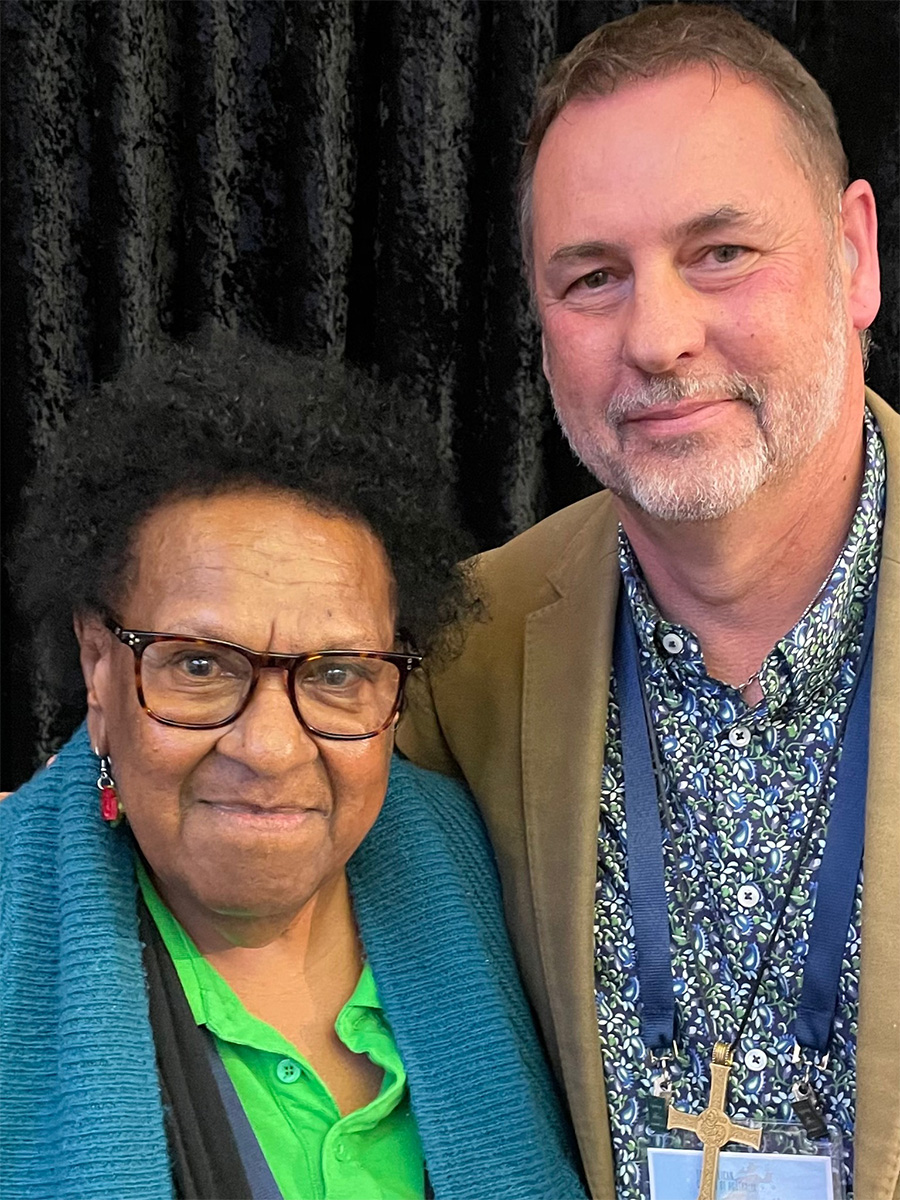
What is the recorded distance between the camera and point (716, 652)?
1.86 m

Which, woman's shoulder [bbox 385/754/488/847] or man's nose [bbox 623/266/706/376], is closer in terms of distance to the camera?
man's nose [bbox 623/266/706/376]

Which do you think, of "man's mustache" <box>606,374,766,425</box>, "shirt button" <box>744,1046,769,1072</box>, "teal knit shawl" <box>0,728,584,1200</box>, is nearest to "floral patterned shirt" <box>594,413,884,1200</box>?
"shirt button" <box>744,1046,769,1072</box>

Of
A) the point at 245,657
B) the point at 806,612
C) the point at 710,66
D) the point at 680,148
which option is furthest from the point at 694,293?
the point at 245,657

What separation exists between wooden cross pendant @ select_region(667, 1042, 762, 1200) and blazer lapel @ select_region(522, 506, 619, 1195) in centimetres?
10

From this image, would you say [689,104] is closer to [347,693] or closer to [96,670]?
[347,693]

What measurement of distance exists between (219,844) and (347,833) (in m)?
0.15

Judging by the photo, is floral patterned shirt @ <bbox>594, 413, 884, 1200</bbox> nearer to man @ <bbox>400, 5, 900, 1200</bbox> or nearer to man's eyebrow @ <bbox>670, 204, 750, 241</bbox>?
man @ <bbox>400, 5, 900, 1200</bbox>

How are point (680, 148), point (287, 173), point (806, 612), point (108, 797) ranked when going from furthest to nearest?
point (287, 173), point (806, 612), point (680, 148), point (108, 797)

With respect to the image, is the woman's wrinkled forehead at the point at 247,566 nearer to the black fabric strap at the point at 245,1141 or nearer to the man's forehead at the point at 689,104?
the black fabric strap at the point at 245,1141

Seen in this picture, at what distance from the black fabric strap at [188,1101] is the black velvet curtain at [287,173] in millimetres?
1133

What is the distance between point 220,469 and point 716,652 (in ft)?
2.31

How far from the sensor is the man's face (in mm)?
1690

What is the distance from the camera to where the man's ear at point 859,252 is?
187 centimetres

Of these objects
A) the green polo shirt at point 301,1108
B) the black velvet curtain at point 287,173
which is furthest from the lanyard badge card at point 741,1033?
the black velvet curtain at point 287,173
